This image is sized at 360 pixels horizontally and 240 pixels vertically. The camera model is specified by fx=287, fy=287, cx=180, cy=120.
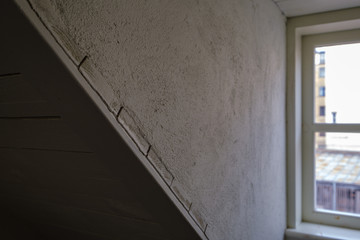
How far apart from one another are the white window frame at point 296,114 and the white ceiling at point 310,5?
2.6 inches

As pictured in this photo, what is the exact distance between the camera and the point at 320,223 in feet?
6.16

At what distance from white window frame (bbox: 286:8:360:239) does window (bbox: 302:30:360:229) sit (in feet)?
0.29

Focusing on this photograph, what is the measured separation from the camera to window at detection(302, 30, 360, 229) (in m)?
1.81


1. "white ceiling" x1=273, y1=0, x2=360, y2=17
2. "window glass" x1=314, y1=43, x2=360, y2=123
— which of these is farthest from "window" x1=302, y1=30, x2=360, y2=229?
"white ceiling" x1=273, y1=0, x2=360, y2=17

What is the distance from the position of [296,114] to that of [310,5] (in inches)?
24.7

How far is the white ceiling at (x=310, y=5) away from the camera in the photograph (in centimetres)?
149

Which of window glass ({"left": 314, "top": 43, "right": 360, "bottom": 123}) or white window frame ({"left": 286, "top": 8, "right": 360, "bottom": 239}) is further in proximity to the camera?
window glass ({"left": 314, "top": 43, "right": 360, "bottom": 123})

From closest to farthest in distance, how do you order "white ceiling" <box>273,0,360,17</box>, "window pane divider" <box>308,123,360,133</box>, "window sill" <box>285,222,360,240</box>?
"white ceiling" <box>273,0,360,17</box> < "window sill" <box>285,222,360,240</box> < "window pane divider" <box>308,123,360,133</box>

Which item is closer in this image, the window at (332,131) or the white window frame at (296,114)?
the white window frame at (296,114)

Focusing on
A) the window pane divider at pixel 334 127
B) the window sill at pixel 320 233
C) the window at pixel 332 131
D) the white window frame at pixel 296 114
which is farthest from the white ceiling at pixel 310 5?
the window sill at pixel 320 233

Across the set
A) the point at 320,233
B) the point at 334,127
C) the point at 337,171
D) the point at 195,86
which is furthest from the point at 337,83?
the point at 195,86

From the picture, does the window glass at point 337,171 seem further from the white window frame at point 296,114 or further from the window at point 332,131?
the white window frame at point 296,114

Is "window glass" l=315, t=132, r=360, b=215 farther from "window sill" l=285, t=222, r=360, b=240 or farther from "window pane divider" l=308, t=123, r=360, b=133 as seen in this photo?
"window sill" l=285, t=222, r=360, b=240

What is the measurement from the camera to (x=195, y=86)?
30.8 inches
